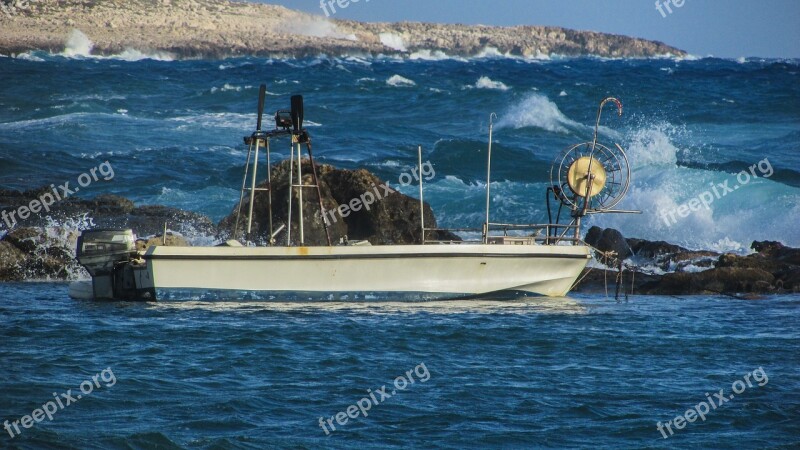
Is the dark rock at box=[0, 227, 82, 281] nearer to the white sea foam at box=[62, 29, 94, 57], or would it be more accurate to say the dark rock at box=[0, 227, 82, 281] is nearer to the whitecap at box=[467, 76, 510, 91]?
the whitecap at box=[467, 76, 510, 91]

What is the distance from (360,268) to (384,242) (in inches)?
201

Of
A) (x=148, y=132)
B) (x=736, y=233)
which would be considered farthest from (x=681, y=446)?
(x=148, y=132)

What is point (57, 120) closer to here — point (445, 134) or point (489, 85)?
point (445, 134)

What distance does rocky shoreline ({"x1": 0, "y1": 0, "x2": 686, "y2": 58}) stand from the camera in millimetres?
109125

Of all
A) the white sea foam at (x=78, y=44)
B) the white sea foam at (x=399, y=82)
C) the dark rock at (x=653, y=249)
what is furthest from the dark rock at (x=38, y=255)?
the white sea foam at (x=78, y=44)

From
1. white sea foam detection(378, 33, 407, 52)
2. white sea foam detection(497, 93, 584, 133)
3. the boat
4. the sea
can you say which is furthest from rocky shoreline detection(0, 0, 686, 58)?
the boat

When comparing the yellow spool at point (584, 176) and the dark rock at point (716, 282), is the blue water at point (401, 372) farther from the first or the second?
the dark rock at point (716, 282)

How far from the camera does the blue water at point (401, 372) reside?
36.3ft

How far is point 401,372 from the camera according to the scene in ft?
44.8

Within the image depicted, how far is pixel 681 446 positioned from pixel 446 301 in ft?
27.3

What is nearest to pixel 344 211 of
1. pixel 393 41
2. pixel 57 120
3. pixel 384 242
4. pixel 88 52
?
pixel 384 242

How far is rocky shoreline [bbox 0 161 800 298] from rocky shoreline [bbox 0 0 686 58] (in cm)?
7057

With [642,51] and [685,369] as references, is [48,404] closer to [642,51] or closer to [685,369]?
[685,369]

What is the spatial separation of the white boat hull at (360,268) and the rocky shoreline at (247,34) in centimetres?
7750
